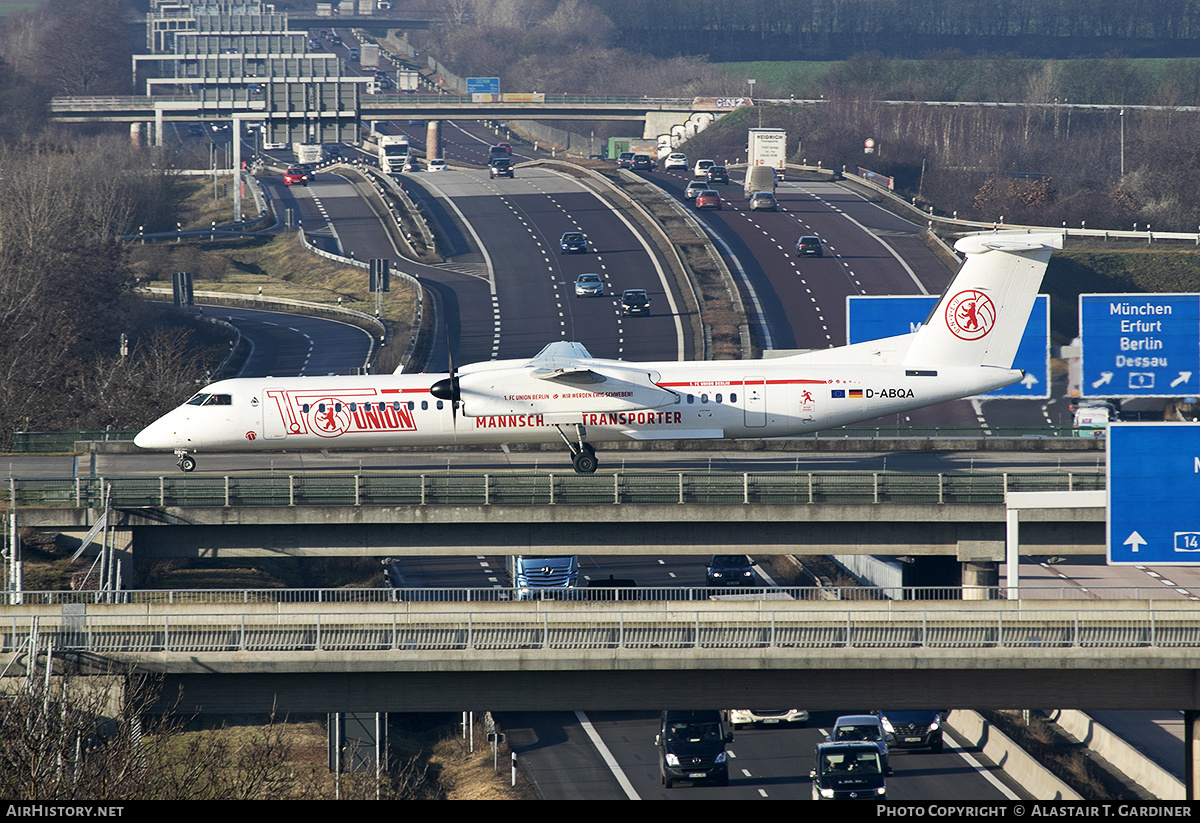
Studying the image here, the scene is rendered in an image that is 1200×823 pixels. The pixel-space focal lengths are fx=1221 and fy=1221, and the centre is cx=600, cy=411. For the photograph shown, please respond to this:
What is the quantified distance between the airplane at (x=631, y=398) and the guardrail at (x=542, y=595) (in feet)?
20.3

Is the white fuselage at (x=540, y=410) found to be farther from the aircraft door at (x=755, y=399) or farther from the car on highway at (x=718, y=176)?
the car on highway at (x=718, y=176)

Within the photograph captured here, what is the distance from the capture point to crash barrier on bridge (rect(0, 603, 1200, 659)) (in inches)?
1236

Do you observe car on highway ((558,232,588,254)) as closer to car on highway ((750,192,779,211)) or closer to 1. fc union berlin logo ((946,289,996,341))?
car on highway ((750,192,779,211))

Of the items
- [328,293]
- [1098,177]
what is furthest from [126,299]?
[1098,177]

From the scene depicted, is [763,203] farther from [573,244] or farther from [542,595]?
[542,595]

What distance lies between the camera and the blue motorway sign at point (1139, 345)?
46.6 meters

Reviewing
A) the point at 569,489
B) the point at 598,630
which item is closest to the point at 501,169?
the point at 569,489

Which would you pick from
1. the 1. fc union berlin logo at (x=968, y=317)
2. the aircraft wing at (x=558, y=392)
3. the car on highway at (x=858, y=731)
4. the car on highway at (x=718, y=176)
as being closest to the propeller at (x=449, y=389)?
the aircraft wing at (x=558, y=392)

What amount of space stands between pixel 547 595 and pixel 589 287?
195 ft

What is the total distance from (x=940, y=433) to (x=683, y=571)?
16698 millimetres

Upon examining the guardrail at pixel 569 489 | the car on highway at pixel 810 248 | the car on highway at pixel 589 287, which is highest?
the car on highway at pixel 810 248

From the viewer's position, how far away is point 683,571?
6806 cm

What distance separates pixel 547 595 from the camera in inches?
2048

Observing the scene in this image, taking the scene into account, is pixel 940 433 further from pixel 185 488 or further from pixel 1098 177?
pixel 1098 177
